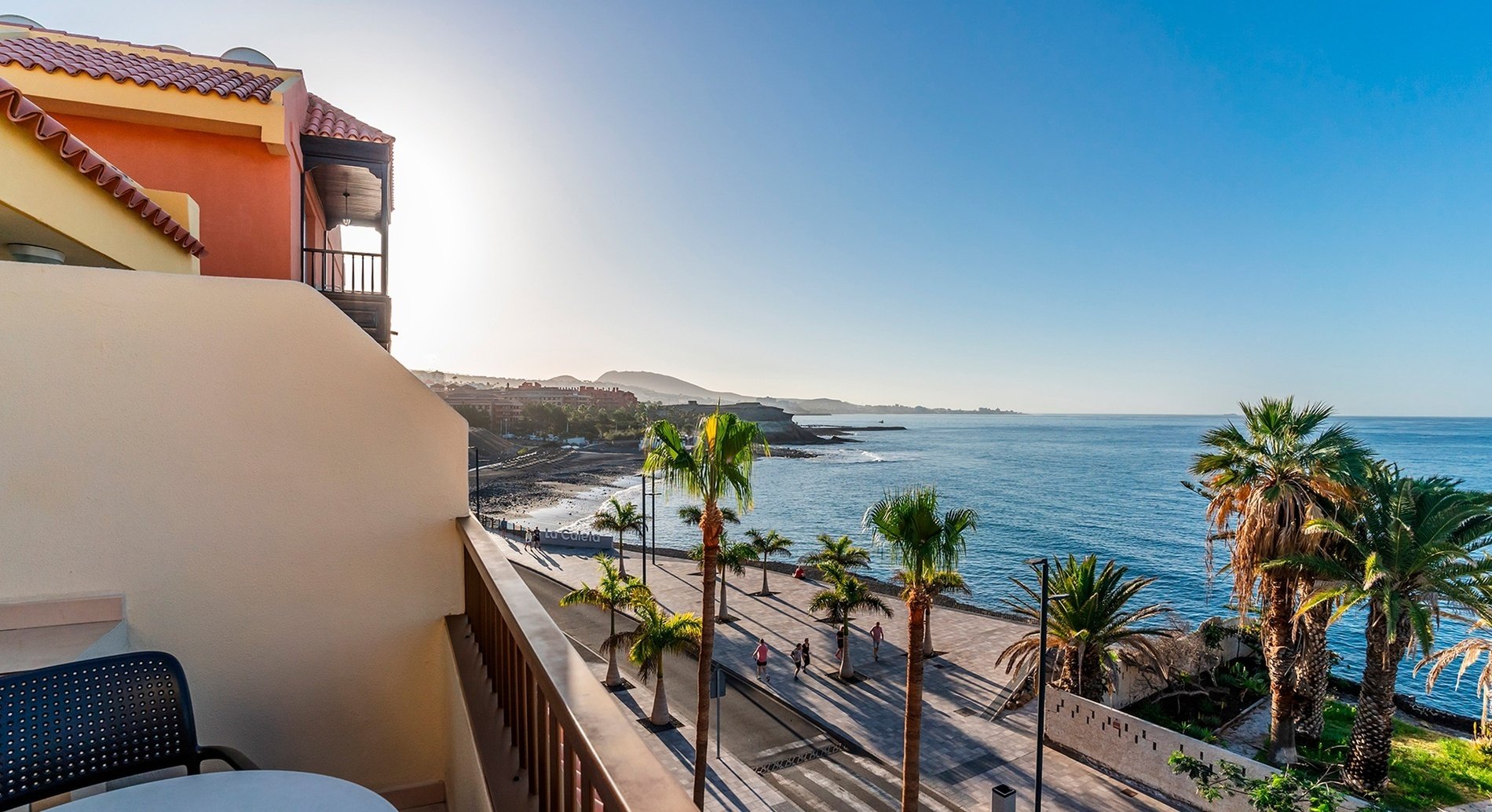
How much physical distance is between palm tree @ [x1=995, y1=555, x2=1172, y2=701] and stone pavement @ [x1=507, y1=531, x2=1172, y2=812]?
1.68 meters

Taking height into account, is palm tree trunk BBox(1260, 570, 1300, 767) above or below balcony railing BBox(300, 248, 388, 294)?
below

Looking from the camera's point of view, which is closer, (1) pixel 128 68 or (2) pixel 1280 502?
(1) pixel 128 68

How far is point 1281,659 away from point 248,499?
1587 centimetres

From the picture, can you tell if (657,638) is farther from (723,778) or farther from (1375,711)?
(1375,711)

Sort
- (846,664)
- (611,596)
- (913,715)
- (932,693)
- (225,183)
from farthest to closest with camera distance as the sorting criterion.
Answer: (846,664), (932,693), (611,596), (913,715), (225,183)

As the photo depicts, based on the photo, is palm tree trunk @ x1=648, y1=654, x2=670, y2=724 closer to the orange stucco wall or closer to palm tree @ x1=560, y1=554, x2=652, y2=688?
palm tree @ x1=560, y1=554, x2=652, y2=688

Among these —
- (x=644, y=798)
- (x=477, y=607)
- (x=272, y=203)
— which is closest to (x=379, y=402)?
(x=477, y=607)

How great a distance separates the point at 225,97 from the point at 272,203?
3.17 feet

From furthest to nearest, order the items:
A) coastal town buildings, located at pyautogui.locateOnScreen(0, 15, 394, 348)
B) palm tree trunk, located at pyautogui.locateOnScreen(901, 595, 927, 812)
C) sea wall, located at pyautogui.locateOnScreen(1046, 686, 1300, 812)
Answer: sea wall, located at pyautogui.locateOnScreen(1046, 686, 1300, 812) → palm tree trunk, located at pyautogui.locateOnScreen(901, 595, 927, 812) → coastal town buildings, located at pyautogui.locateOnScreen(0, 15, 394, 348)

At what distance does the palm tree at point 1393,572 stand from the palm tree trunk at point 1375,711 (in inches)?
0.5

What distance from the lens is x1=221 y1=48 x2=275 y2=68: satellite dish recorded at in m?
8.48

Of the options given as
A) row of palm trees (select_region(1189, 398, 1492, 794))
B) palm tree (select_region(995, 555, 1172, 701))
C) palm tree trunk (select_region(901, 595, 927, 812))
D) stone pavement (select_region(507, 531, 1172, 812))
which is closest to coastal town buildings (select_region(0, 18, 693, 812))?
stone pavement (select_region(507, 531, 1172, 812))

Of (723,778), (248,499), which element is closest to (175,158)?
(248,499)

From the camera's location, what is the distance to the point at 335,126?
7395 millimetres
